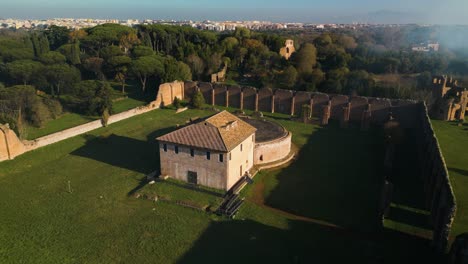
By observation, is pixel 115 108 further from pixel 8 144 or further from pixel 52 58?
pixel 52 58

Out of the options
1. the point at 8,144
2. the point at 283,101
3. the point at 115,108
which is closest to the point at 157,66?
the point at 115,108

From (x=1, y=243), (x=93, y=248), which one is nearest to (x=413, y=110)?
(x=93, y=248)

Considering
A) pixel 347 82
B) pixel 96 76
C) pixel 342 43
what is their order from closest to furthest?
1. pixel 347 82
2. pixel 96 76
3. pixel 342 43

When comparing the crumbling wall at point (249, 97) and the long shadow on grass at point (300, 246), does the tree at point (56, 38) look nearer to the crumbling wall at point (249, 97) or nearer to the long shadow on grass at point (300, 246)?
the crumbling wall at point (249, 97)

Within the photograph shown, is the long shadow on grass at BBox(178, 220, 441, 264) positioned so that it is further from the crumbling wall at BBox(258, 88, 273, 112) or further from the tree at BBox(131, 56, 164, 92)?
the tree at BBox(131, 56, 164, 92)

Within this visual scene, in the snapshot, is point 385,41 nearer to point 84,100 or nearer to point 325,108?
point 325,108

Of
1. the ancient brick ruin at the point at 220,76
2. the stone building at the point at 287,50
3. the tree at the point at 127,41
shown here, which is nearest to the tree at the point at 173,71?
the ancient brick ruin at the point at 220,76
